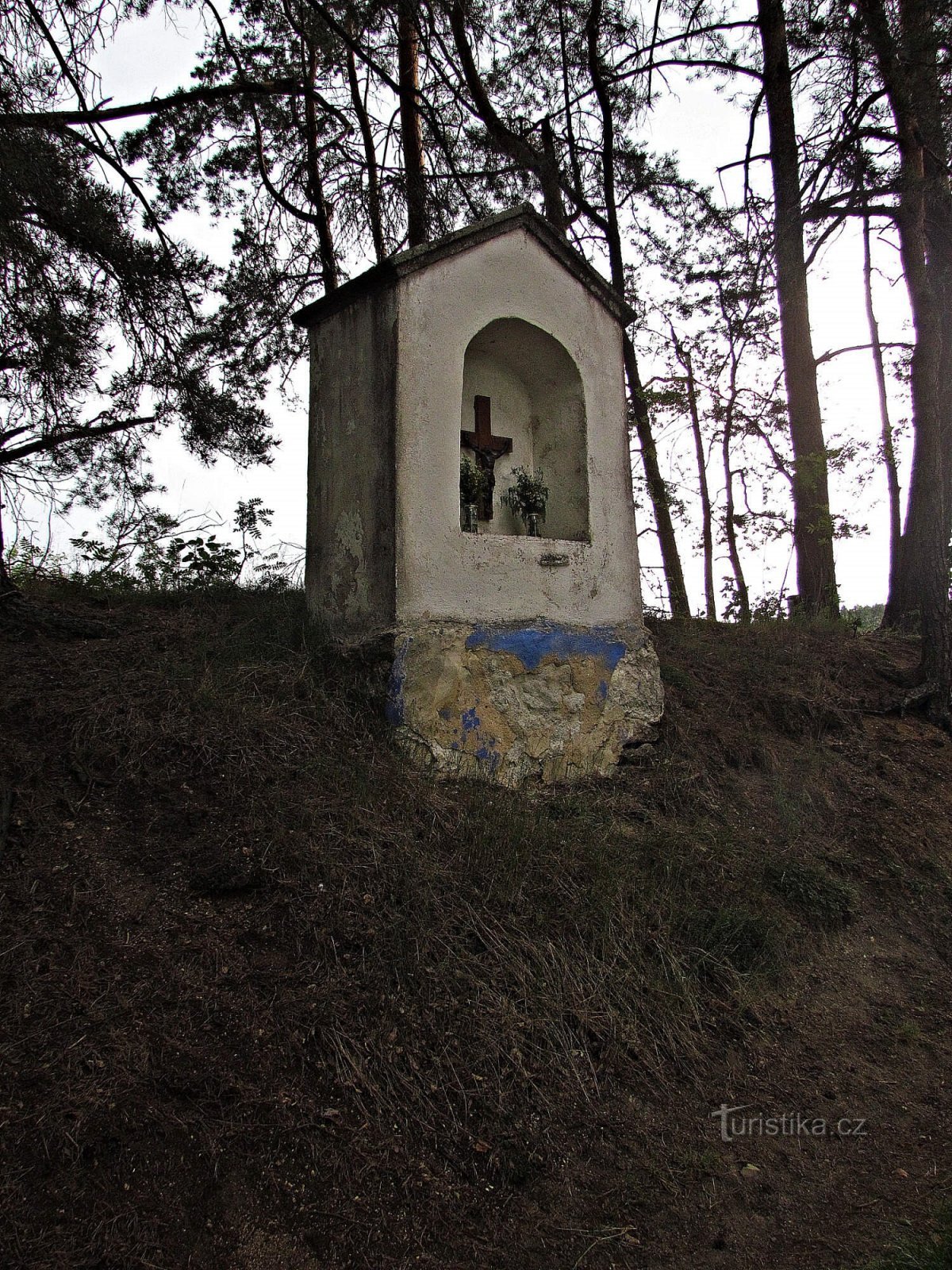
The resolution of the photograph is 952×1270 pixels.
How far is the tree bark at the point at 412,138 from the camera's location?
8.13m

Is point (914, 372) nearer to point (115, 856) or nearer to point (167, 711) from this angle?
point (167, 711)

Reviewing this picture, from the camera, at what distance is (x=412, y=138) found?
860cm

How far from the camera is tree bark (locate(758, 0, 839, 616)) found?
28.5 ft

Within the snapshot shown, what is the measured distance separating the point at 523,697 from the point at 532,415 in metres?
2.28

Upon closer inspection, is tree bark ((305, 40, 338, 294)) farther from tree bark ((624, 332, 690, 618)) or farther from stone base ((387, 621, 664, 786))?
stone base ((387, 621, 664, 786))

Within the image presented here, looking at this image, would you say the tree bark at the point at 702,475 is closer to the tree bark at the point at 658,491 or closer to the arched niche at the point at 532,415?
the tree bark at the point at 658,491

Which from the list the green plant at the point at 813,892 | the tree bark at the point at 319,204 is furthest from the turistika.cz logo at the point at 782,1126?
the tree bark at the point at 319,204

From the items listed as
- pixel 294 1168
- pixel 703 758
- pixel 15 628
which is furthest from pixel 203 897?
pixel 703 758

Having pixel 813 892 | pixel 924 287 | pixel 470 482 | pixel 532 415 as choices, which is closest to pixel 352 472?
pixel 470 482

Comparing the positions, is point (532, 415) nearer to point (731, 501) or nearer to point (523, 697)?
point (523, 697)

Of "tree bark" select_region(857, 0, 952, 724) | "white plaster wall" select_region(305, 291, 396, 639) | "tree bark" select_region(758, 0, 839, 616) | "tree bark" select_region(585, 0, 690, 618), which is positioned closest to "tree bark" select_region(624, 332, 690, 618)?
"tree bark" select_region(585, 0, 690, 618)

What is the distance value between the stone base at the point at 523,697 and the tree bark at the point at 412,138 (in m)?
4.60

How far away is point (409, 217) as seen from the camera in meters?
8.18

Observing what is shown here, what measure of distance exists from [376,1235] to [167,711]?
2590mm
